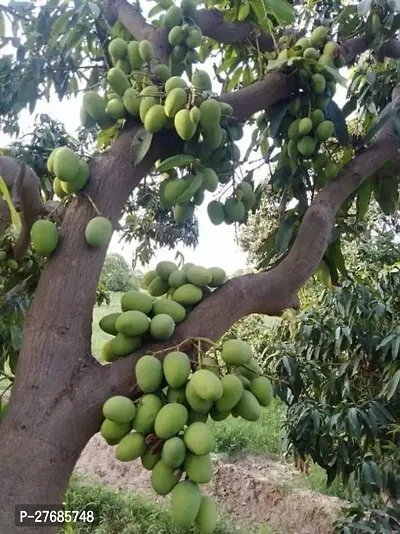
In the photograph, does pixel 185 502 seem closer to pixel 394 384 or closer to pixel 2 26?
pixel 2 26

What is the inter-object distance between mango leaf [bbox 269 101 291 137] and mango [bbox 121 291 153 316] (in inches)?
21.5

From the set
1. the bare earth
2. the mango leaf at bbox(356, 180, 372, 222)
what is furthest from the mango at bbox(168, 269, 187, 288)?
the bare earth

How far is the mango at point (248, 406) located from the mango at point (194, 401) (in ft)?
0.22

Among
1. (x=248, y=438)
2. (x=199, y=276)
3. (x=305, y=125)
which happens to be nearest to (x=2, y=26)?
(x=305, y=125)

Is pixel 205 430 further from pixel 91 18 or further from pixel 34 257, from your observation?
pixel 91 18

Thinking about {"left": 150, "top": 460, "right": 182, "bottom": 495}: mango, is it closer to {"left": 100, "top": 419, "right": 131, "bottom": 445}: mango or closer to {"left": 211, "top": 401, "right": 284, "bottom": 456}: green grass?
{"left": 100, "top": 419, "right": 131, "bottom": 445}: mango

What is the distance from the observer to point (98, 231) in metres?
0.79

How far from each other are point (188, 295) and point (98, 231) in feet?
0.63

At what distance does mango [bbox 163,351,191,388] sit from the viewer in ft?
2.44

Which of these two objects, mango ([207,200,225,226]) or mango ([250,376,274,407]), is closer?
mango ([250,376,274,407])

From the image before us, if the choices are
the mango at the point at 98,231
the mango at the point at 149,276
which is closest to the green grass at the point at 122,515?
the mango at the point at 149,276

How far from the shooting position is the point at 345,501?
335 cm

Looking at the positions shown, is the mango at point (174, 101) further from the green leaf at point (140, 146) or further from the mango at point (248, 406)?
the mango at point (248, 406)

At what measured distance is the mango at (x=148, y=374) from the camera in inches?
28.9
